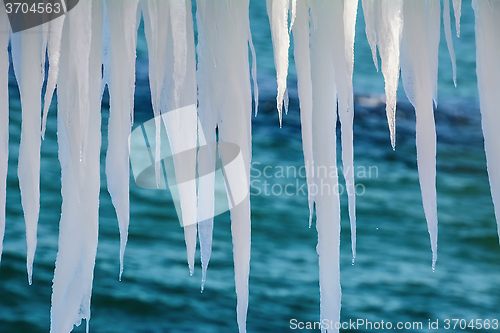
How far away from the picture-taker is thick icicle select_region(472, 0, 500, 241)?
981 mm

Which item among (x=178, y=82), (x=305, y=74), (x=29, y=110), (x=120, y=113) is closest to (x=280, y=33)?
(x=305, y=74)

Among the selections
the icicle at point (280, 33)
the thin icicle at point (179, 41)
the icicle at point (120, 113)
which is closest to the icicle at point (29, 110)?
the icicle at point (120, 113)

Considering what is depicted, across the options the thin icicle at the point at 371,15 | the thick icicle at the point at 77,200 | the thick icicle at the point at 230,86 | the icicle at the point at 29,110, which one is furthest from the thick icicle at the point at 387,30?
the icicle at the point at 29,110

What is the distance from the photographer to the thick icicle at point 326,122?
0.98 m

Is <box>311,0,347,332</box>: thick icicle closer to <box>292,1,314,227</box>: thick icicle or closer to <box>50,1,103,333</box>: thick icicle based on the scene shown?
<box>292,1,314,227</box>: thick icicle

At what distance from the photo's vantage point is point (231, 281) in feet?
15.8

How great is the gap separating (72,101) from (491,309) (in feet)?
14.6

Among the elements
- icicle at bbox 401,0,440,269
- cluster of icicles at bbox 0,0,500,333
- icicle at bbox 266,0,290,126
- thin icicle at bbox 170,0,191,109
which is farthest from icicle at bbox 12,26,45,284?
icicle at bbox 401,0,440,269

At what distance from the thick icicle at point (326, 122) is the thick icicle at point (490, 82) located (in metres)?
0.26

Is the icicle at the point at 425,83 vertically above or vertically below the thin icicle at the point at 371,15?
below

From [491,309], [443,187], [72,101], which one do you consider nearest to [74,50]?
[72,101]

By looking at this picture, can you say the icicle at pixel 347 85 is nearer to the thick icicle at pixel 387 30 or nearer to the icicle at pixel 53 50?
the thick icicle at pixel 387 30

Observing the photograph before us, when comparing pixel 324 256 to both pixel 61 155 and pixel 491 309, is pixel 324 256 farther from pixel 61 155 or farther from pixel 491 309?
pixel 491 309

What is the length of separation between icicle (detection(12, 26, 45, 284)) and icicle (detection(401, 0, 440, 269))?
664 mm
